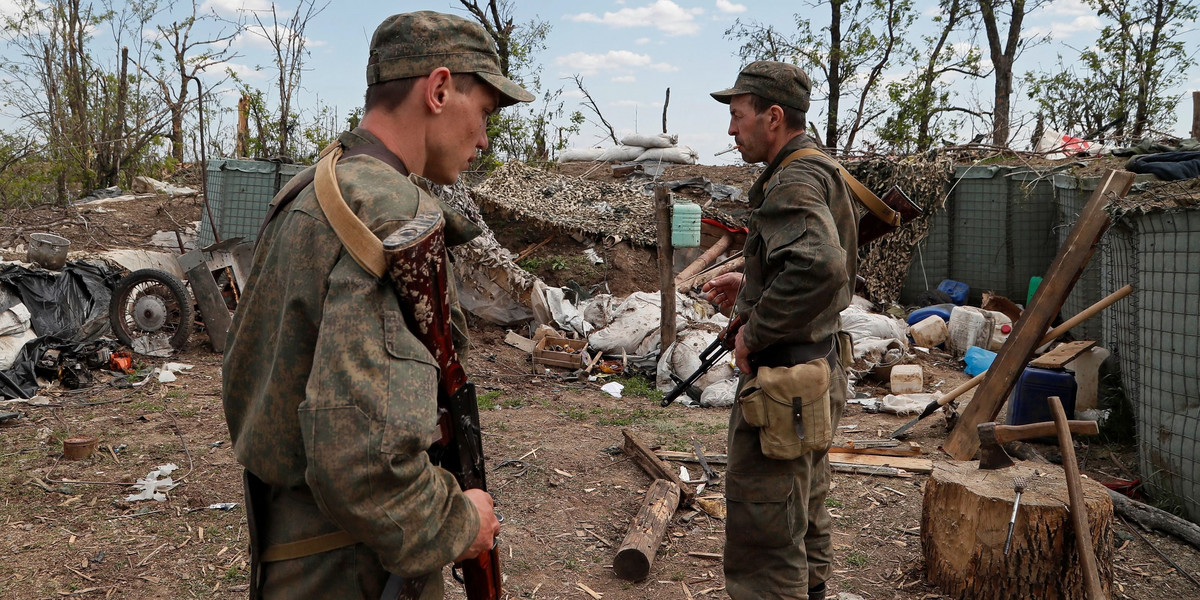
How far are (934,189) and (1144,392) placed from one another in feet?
20.7

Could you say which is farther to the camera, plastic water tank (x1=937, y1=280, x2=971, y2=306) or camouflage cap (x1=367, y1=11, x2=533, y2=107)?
plastic water tank (x1=937, y1=280, x2=971, y2=306)

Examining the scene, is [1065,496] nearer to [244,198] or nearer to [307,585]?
[307,585]

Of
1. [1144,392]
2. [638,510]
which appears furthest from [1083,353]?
→ [638,510]

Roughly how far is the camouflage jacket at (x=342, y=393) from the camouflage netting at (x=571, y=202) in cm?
919

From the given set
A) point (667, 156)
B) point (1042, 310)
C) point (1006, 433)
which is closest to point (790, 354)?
point (1006, 433)

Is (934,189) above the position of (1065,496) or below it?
above

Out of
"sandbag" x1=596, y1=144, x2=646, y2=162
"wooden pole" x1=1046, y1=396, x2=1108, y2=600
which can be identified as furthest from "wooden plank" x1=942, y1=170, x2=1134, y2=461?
"sandbag" x1=596, y1=144, x2=646, y2=162

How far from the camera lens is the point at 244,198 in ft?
32.9

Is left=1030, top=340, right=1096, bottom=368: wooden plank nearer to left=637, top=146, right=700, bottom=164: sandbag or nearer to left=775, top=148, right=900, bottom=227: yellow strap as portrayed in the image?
left=775, top=148, right=900, bottom=227: yellow strap

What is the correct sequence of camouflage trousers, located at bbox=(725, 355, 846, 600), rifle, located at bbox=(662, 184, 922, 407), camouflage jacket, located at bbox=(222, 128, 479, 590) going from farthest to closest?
rifle, located at bbox=(662, 184, 922, 407), camouflage trousers, located at bbox=(725, 355, 846, 600), camouflage jacket, located at bbox=(222, 128, 479, 590)

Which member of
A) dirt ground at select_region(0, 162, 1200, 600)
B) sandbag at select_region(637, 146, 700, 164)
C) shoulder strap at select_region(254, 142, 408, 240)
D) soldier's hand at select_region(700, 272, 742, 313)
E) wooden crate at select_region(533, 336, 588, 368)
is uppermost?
sandbag at select_region(637, 146, 700, 164)

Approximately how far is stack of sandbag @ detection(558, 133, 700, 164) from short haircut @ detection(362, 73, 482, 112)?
13476mm

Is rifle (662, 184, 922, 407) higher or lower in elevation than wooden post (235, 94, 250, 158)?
lower

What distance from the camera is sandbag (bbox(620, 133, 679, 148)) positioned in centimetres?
1498
